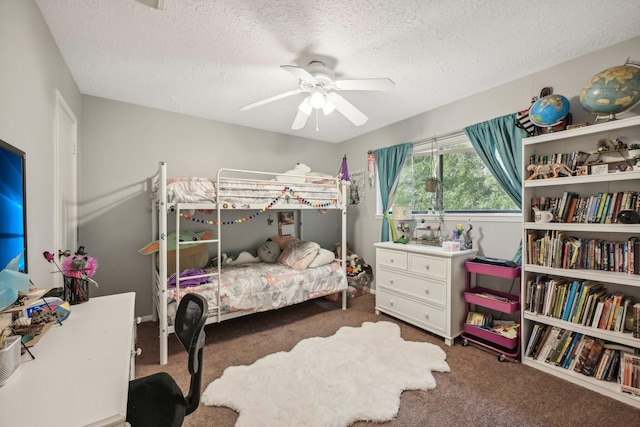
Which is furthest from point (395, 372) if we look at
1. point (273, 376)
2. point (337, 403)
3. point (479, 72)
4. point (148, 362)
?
point (479, 72)

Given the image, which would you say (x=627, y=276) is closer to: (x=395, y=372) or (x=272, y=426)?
(x=395, y=372)

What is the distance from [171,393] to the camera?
1.22m

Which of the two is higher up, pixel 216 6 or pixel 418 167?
pixel 216 6

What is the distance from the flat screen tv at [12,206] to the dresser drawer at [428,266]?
2.86 meters

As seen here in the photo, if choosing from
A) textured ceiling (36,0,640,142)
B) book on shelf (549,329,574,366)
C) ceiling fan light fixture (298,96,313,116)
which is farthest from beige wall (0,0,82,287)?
book on shelf (549,329,574,366)

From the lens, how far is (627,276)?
5.97 ft

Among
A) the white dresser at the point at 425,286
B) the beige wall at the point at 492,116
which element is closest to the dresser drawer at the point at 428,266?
the white dresser at the point at 425,286

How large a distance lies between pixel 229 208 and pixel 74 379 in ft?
6.23

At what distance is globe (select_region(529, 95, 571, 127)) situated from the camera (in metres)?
→ 2.09

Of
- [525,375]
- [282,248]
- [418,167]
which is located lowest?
[525,375]

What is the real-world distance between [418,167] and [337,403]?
287 centimetres

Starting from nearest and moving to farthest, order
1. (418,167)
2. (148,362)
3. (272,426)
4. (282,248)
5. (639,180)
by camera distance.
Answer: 1. (272,426)
2. (639,180)
3. (148,362)
4. (418,167)
5. (282,248)

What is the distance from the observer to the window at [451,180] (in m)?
2.96

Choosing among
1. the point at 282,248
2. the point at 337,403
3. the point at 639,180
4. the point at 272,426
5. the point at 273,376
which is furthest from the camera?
the point at 282,248
